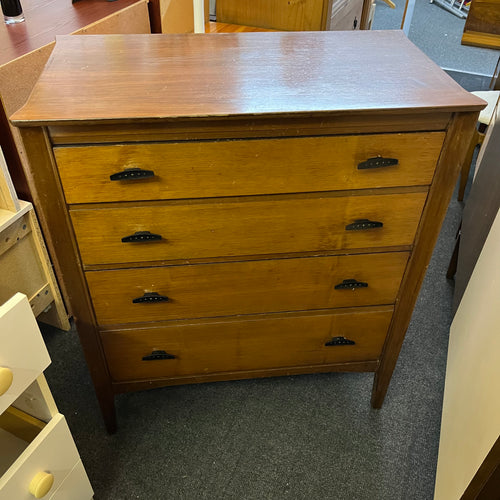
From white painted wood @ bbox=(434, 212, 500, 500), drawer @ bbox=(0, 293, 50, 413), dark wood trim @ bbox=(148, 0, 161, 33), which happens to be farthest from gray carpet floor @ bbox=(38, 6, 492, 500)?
dark wood trim @ bbox=(148, 0, 161, 33)

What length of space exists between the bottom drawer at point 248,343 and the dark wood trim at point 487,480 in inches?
17.4

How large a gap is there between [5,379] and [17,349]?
6cm

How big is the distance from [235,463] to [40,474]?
0.56 m

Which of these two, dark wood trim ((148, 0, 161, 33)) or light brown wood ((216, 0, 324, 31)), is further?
light brown wood ((216, 0, 324, 31))

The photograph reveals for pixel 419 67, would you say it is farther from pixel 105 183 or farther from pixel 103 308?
pixel 103 308

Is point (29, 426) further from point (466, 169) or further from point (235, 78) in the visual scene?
point (466, 169)

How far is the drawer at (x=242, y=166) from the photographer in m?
0.91

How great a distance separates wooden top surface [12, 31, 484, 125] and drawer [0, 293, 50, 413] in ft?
1.09

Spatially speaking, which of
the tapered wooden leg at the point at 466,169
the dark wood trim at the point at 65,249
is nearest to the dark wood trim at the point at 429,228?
the dark wood trim at the point at 65,249

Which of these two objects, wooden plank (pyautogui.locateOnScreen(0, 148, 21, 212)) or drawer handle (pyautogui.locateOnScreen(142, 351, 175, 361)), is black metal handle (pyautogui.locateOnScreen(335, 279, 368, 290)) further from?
wooden plank (pyautogui.locateOnScreen(0, 148, 21, 212))

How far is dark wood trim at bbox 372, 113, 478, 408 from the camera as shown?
0.96 m

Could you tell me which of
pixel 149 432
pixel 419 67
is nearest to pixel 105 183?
pixel 419 67

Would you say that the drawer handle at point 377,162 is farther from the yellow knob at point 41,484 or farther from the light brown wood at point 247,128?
the yellow knob at point 41,484

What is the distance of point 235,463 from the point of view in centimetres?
138
